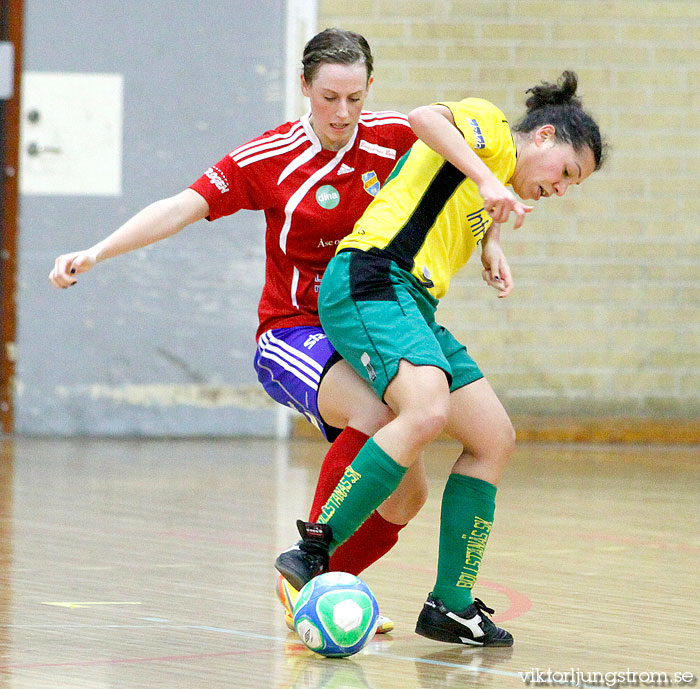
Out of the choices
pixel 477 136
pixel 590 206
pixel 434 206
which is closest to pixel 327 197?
pixel 434 206

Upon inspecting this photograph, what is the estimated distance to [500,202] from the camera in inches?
106

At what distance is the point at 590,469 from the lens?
6.74 m

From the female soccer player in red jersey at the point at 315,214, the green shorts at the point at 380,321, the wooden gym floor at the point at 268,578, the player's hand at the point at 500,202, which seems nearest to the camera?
the wooden gym floor at the point at 268,578

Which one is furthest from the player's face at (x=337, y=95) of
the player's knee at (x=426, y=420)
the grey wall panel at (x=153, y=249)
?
the grey wall panel at (x=153, y=249)

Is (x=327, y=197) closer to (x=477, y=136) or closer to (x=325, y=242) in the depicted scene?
(x=325, y=242)

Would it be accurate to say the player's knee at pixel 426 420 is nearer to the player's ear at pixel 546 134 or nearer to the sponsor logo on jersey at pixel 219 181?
the player's ear at pixel 546 134

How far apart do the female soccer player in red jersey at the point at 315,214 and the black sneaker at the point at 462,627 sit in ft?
1.04

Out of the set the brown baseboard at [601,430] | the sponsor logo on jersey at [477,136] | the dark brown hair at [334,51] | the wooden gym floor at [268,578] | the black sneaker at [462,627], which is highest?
the dark brown hair at [334,51]

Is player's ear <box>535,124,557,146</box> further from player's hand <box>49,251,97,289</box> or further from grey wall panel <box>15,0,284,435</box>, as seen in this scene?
grey wall panel <box>15,0,284,435</box>

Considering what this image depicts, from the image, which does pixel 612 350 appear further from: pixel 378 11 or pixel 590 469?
pixel 378 11

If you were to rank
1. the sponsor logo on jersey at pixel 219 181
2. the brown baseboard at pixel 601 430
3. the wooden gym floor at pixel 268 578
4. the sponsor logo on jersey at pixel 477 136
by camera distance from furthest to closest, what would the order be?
the brown baseboard at pixel 601 430 < the sponsor logo on jersey at pixel 219 181 < the sponsor logo on jersey at pixel 477 136 < the wooden gym floor at pixel 268 578

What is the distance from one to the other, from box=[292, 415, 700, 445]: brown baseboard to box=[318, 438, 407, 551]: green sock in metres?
5.27

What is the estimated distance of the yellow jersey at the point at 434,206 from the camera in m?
2.92

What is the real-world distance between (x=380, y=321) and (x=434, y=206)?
0.31 m
